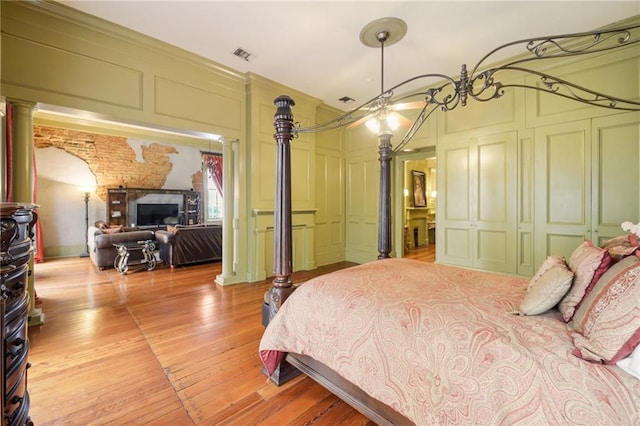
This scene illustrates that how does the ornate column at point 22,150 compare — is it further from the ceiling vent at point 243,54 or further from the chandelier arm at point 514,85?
the chandelier arm at point 514,85

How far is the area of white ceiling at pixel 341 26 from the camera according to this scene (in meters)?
2.56

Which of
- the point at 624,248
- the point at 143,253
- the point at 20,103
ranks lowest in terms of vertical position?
the point at 143,253

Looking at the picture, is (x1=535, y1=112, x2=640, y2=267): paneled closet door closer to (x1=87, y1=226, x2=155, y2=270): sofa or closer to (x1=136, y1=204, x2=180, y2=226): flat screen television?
(x1=87, y1=226, x2=155, y2=270): sofa

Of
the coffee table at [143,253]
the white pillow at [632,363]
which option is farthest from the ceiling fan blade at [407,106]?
the coffee table at [143,253]

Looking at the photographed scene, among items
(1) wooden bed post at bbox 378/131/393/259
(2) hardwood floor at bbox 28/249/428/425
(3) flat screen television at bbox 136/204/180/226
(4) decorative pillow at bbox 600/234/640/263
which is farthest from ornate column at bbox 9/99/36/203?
(3) flat screen television at bbox 136/204/180/226

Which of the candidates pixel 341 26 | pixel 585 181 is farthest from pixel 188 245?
pixel 585 181

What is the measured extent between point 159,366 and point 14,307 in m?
1.20

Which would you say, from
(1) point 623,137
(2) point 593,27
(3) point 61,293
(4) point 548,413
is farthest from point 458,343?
(3) point 61,293

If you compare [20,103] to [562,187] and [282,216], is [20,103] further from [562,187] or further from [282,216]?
[562,187]

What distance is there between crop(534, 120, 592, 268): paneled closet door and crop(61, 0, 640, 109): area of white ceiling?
1.12m

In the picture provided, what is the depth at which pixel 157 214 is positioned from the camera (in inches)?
290

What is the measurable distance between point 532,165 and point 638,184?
0.93m

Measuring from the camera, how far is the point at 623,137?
2900 millimetres

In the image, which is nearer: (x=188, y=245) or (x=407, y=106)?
(x=407, y=106)
